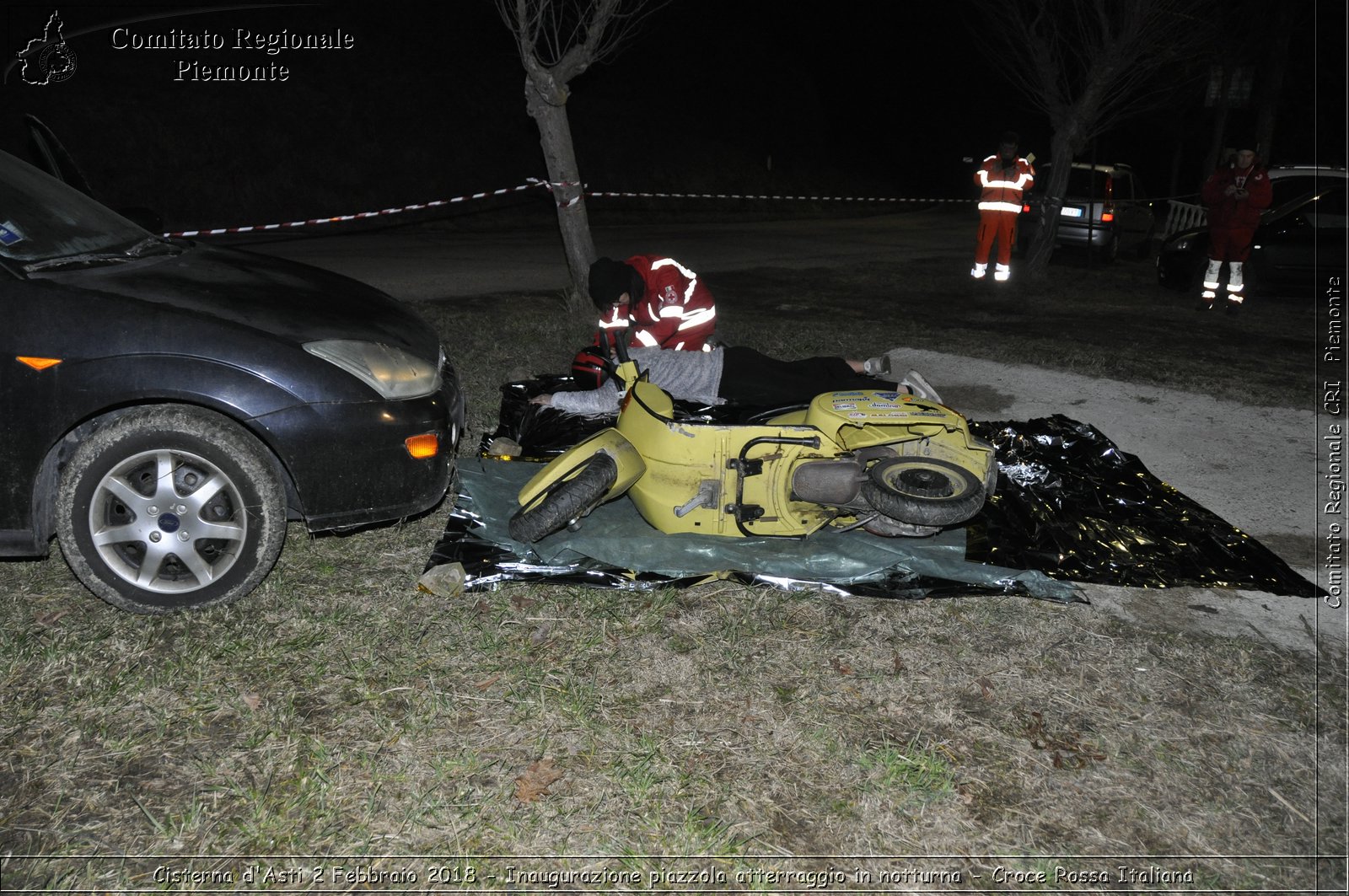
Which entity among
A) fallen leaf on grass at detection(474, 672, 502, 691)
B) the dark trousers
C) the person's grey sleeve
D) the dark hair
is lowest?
fallen leaf on grass at detection(474, 672, 502, 691)

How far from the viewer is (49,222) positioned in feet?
12.1

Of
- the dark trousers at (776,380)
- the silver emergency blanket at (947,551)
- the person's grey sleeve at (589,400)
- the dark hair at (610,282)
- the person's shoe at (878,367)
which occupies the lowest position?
the silver emergency blanket at (947,551)

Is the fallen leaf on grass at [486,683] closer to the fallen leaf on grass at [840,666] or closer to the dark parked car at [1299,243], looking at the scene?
the fallen leaf on grass at [840,666]

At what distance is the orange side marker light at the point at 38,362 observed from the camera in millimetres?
3152

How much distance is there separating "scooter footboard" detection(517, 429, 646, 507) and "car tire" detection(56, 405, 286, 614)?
105 centimetres

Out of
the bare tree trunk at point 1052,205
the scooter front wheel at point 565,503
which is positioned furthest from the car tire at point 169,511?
the bare tree trunk at point 1052,205

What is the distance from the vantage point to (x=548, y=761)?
9.28 ft

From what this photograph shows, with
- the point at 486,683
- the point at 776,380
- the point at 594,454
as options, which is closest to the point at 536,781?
the point at 486,683

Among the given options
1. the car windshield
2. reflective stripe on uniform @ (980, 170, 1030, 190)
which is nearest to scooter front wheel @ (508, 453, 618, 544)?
the car windshield

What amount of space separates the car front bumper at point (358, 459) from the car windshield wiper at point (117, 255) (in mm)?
992

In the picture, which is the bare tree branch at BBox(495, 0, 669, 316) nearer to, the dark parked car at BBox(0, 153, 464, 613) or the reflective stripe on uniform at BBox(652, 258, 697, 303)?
the reflective stripe on uniform at BBox(652, 258, 697, 303)

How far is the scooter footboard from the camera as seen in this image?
392 cm

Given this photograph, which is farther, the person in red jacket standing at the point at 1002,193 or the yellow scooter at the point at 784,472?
the person in red jacket standing at the point at 1002,193

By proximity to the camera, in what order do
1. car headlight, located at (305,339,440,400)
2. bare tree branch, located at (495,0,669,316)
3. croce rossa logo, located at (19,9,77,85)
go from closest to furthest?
car headlight, located at (305,339,440,400) → bare tree branch, located at (495,0,669,316) → croce rossa logo, located at (19,9,77,85)
